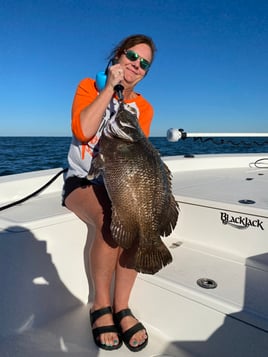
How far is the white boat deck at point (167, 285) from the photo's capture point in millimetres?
2104

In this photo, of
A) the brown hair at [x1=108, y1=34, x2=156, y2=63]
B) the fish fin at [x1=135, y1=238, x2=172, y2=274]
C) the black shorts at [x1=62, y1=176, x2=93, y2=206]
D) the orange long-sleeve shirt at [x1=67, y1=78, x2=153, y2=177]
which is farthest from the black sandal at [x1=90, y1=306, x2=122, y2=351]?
the brown hair at [x1=108, y1=34, x2=156, y2=63]

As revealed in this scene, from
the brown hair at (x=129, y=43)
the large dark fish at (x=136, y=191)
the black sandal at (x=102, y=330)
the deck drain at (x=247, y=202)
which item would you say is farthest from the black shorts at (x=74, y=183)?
the deck drain at (x=247, y=202)

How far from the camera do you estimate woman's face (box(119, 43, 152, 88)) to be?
2.35 meters

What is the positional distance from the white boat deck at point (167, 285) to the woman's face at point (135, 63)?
4.10 feet

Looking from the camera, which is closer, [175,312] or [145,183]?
[145,183]

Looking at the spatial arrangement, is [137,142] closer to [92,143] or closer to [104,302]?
[92,143]

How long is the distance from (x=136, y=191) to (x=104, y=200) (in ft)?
1.67

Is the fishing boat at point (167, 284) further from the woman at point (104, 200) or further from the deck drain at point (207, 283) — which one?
the woman at point (104, 200)

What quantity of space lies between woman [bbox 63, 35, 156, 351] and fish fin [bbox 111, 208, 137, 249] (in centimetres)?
25

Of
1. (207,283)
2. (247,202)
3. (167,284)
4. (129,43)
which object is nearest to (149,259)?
(167,284)

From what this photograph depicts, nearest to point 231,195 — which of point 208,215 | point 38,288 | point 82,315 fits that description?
point 208,215

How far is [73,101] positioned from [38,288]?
1505mm

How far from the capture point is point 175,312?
2.29 meters

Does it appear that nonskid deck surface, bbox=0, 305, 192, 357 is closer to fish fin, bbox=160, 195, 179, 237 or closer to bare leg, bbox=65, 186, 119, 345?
bare leg, bbox=65, 186, 119, 345
